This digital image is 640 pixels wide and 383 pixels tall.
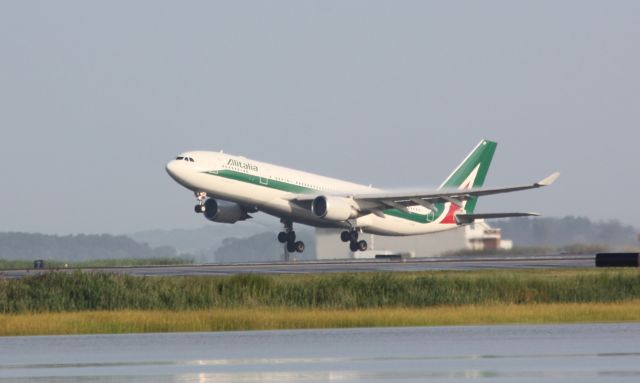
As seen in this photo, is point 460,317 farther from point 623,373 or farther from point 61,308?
point 623,373

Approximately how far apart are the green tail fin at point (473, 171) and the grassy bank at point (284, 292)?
151 ft

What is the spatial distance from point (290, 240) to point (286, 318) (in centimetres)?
4417

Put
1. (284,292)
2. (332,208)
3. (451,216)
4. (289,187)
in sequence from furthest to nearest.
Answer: (451,216), (332,208), (289,187), (284,292)

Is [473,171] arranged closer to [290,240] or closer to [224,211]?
[290,240]

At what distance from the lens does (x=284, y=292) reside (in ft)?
136

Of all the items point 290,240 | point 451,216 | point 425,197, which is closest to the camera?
point 425,197

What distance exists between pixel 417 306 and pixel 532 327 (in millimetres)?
7840

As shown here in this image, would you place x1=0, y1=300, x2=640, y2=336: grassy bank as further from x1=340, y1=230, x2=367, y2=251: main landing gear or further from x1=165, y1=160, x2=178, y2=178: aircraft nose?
x1=340, y1=230, x2=367, y2=251: main landing gear

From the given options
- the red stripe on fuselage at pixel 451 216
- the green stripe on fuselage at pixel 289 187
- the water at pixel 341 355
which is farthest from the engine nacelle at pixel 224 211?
the water at pixel 341 355

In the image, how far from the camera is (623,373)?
21203mm

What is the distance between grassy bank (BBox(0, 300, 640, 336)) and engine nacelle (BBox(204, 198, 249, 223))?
1561 inches

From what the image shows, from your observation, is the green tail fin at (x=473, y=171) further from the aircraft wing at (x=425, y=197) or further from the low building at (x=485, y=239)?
the aircraft wing at (x=425, y=197)

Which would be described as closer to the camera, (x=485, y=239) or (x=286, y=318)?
(x=286, y=318)

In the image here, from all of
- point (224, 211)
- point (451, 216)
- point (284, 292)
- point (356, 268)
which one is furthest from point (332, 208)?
point (284, 292)
